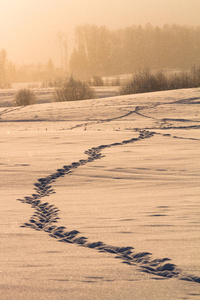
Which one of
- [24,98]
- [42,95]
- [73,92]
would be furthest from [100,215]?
[42,95]

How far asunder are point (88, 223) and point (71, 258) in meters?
0.73

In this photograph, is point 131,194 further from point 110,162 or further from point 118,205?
point 110,162

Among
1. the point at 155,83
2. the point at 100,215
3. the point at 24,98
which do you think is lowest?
the point at 100,215

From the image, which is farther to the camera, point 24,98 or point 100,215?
point 24,98

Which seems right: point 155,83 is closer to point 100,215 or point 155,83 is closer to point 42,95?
point 42,95

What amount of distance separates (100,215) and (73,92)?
14055 millimetres

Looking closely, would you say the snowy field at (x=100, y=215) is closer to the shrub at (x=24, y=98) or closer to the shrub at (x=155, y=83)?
the shrub at (x=155, y=83)

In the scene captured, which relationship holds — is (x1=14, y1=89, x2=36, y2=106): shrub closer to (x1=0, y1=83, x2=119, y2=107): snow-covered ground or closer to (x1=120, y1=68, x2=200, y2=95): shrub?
(x1=0, y1=83, x2=119, y2=107): snow-covered ground

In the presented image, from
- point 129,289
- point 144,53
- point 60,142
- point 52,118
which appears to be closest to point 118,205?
point 129,289

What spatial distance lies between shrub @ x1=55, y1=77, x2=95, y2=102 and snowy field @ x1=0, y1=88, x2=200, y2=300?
874 cm

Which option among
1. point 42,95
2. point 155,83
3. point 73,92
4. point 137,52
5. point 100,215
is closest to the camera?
point 100,215

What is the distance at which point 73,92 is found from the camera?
17.5m

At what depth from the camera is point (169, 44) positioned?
70.9m

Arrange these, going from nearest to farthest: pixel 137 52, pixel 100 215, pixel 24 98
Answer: pixel 100 215 < pixel 24 98 < pixel 137 52
